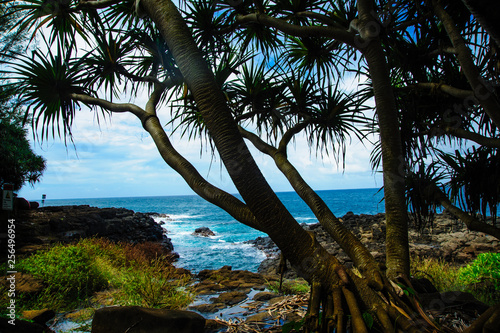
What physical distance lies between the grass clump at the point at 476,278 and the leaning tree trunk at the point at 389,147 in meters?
1.56

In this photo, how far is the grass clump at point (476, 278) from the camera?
12.0 feet

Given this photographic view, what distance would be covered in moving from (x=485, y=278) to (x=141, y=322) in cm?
464

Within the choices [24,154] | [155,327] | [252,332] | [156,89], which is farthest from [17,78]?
[24,154]

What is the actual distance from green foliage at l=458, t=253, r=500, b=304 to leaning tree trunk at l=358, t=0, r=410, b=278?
7.20ft

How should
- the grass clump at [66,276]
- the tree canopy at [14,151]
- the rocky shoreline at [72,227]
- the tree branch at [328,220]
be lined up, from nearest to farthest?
the tree branch at [328,220], the grass clump at [66,276], the rocky shoreline at [72,227], the tree canopy at [14,151]

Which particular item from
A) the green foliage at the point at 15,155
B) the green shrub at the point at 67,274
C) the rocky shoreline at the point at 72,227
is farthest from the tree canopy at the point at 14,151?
the green shrub at the point at 67,274

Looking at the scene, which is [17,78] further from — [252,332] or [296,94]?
[252,332]

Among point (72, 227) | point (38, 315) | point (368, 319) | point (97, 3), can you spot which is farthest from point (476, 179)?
point (72, 227)

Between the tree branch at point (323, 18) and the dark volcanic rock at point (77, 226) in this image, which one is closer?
the tree branch at point (323, 18)

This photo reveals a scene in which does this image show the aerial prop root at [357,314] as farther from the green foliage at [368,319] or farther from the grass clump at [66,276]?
the grass clump at [66,276]

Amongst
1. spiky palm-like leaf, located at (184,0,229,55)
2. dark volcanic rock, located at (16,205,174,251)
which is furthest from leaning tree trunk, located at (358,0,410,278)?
dark volcanic rock, located at (16,205,174,251)

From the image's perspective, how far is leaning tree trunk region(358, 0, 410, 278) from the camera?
7.89ft

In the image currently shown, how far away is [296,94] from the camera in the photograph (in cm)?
356

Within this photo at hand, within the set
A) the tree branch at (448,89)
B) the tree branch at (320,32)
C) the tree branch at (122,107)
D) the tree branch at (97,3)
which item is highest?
the tree branch at (97,3)
